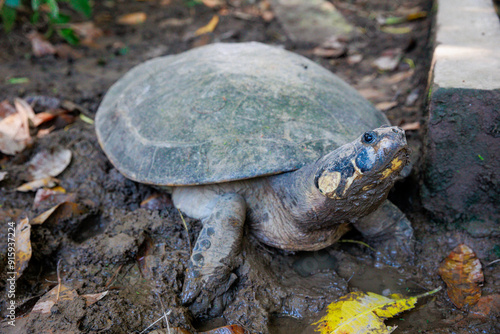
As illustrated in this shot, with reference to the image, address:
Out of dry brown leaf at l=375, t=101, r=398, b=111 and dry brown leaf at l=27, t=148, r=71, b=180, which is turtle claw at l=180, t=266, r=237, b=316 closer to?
dry brown leaf at l=27, t=148, r=71, b=180

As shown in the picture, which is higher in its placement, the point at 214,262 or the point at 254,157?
the point at 254,157

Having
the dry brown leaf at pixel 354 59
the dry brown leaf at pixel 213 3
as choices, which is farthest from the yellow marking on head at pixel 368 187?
the dry brown leaf at pixel 213 3

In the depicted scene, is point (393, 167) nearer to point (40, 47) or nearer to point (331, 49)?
point (331, 49)

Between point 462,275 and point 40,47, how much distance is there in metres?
5.16

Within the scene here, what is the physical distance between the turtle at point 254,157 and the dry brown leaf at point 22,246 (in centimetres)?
71

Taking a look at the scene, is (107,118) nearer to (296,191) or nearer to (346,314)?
(296,191)

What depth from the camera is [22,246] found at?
238 cm

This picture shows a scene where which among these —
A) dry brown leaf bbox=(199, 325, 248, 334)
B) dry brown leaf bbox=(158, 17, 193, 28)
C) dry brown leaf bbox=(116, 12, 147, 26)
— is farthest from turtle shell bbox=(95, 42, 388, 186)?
dry brown leaf bbox=(116, 12, 147, 26)

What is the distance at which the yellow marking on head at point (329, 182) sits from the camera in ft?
6.02

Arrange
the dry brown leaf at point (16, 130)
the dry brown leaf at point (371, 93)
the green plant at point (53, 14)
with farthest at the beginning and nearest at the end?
the green plant at point (53, 14) → the dry brown leaf at point (371, 93) → the dry brown leaf at point (16, 130)

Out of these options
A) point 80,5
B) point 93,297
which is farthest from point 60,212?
point 80,5

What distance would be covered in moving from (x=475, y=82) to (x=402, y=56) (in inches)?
105

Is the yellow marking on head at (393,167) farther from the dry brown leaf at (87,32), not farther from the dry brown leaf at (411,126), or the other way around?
the dry brown leaf at (87,32)

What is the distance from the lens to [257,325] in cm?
207
